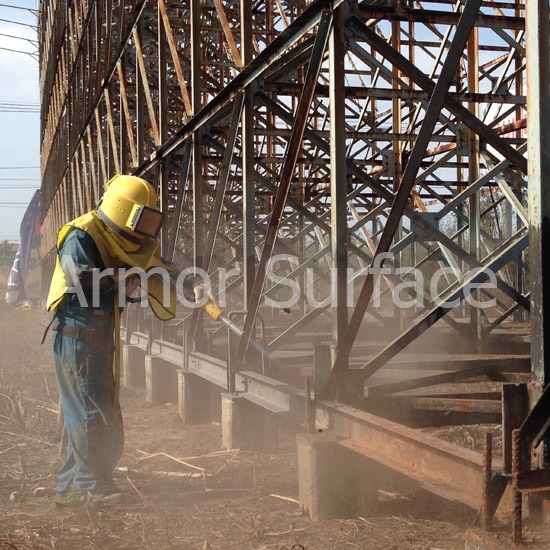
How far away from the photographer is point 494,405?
4160mm

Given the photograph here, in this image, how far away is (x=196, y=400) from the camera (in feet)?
23.7

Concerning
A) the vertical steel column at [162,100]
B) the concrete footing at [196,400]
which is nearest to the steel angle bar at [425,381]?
the concrete footing at [196,400]

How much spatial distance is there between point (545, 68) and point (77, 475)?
3489 mm

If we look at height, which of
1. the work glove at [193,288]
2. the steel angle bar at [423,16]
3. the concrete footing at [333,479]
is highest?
the steel angle bar at [423,16]

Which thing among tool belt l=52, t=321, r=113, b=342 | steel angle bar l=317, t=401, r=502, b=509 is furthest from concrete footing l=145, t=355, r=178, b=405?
steel angle bar l=317, t=401, r=502, b=509

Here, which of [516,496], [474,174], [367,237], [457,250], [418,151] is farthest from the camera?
[367,237]

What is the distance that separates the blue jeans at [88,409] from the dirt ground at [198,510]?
0.66 ft

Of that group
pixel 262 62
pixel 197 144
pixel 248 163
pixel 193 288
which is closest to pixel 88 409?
pixel 193 288

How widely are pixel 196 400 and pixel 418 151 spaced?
3.91m

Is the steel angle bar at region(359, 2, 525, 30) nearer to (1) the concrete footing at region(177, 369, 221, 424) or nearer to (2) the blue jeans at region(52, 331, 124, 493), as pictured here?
(2) the blue jeans at region(52, 331, 124, 493)

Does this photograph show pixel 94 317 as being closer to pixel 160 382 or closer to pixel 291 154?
pixel 291 154

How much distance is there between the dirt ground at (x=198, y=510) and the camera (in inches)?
155

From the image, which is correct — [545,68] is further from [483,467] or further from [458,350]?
[458,350]

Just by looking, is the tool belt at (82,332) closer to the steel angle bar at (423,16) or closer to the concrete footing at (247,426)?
the concrete footing at (247,426)
